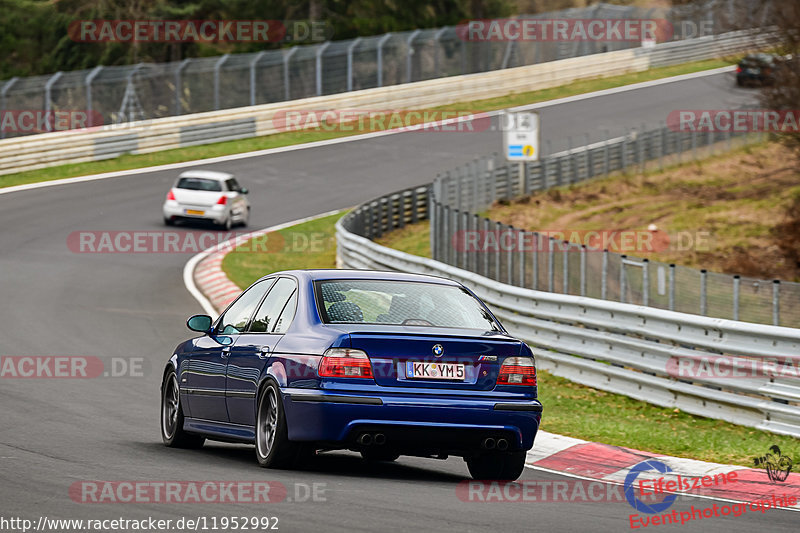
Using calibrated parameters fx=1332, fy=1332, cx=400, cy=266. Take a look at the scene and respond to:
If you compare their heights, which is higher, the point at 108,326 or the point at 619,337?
the point at 619,337

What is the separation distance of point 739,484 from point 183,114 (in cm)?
3853

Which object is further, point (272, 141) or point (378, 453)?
point (272, 141)

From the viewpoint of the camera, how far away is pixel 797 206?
28.8m

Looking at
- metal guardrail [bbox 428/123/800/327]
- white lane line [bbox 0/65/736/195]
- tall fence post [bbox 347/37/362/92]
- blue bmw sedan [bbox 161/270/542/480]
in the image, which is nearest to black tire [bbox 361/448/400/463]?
blue bmw sedan [bbox 161/270/542/480]

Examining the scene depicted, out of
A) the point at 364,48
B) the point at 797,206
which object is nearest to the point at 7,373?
the point at 797,206

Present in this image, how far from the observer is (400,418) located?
8258 mm

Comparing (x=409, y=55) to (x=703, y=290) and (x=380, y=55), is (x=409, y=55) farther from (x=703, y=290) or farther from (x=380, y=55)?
(x=703, y=290)

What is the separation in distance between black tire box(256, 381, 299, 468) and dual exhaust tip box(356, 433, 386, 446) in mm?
464

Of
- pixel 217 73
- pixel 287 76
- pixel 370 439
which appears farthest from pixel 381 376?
pixel 287 76

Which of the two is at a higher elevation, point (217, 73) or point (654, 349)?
point (654, 349)

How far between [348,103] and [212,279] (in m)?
24.0

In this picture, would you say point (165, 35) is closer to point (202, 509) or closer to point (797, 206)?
point (797, 206)

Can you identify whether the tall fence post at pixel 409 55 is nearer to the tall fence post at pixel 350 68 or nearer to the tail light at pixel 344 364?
the tall fence post at pixel 350 68

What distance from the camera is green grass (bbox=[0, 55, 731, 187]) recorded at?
38.8m
